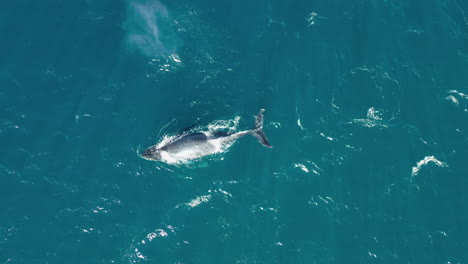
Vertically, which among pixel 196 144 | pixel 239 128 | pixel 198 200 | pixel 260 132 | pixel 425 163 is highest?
pixel 239 128

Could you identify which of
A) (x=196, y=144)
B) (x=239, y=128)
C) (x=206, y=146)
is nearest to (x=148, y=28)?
(x=196, y=144)

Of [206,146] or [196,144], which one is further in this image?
[206,146]

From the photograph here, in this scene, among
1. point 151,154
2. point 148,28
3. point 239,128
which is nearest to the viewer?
point 151,154

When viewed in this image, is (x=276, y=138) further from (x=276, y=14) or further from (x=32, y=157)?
(x=32, y=157)

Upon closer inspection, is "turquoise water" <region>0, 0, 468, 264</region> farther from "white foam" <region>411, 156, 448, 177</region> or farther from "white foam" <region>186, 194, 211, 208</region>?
"white foam" <region>411, 156, 448, 177</region>

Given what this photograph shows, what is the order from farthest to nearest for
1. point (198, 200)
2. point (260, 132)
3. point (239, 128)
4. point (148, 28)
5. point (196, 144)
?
point (148, 28) → point (239, 128) → point (260, 132) → point (196, 144) → point (198, 200)

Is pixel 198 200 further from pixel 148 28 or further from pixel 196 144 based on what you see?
pixel 148 28

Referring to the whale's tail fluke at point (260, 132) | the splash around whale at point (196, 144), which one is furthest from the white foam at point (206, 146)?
the whale's tail fluke at point (260, 132)

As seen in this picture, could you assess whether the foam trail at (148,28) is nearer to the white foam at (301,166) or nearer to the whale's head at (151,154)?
the whale's head at (151,154)

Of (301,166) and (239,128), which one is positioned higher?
(239,128)
